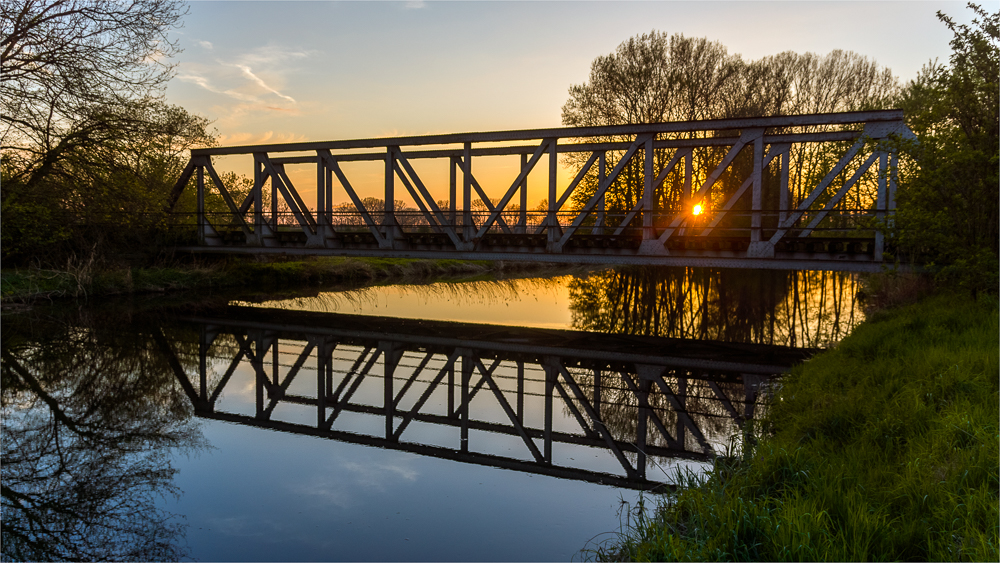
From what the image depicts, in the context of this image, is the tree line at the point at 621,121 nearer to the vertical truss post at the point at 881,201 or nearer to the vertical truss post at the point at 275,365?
the vertical truss post at the point at 881,201

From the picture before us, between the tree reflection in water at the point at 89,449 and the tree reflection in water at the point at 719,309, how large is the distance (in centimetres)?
1086

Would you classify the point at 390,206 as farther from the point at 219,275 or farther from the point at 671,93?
the point at 671,93

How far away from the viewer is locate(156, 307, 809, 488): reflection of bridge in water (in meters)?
7.56

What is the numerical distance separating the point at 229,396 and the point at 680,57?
30.3 metres

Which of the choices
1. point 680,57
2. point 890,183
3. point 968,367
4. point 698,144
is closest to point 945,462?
point 968,367

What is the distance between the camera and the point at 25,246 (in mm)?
19281

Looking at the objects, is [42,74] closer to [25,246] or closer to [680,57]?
[25,246]

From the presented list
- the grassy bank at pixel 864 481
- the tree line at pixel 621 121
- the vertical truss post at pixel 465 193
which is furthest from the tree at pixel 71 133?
the grassy bank at pixel 864 481

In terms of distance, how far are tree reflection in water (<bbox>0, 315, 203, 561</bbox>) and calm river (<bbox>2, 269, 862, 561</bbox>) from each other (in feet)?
0.10

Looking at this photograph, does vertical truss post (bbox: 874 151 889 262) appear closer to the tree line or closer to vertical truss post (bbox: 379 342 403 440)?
the tree line

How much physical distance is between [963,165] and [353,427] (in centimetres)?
1087

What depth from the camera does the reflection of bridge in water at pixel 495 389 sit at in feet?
24.8

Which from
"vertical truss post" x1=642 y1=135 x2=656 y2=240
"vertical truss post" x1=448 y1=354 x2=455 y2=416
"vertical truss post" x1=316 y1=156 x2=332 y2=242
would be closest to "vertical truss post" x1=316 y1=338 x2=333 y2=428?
"vertical truss post" x1=448 y1=354 x2=455 y2=416

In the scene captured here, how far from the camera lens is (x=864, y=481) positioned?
475 centimetres
